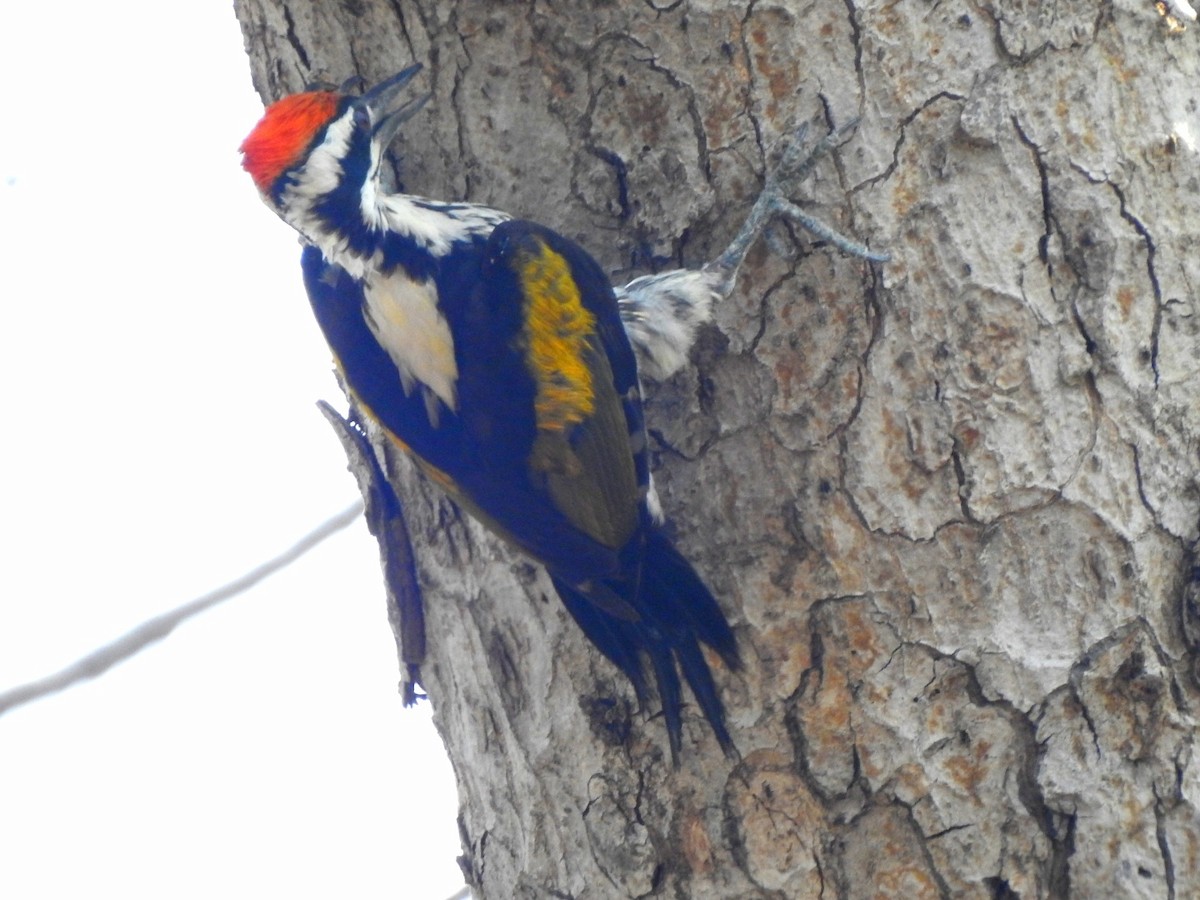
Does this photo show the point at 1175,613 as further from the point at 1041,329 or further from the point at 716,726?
the point at 716,726

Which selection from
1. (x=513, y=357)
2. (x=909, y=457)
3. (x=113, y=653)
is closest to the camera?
(x=909, y=457)

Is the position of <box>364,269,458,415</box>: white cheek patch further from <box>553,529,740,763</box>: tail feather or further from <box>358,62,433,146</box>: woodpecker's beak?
<box>553,529,740,763</box>: tail feather

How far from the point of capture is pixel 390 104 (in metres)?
2.32

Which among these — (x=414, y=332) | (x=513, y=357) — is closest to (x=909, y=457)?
(x=513, y=357)

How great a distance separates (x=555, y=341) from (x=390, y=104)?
1.86 ft

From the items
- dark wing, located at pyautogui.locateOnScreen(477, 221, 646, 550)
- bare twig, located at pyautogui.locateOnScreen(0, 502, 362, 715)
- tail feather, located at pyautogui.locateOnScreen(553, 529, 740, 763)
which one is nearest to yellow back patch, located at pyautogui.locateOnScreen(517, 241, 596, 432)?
dark wing, located at pyautogui.locateOnScreen(477, 221, 646, 550)

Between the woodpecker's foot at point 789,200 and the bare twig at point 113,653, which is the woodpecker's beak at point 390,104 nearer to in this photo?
the woodpecker's foot at point 789,200

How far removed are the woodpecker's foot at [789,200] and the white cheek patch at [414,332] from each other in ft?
2.25

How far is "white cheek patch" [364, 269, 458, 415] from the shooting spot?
2443mm

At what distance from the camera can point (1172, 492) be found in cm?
189

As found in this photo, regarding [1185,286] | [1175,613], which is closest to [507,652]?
[1175,613]

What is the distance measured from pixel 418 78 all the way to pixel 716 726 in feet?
4.34

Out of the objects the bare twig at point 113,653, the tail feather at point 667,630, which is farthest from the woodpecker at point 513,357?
the bare twig at point 113,653

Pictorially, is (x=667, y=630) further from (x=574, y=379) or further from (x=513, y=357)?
(x=513, y=357)
